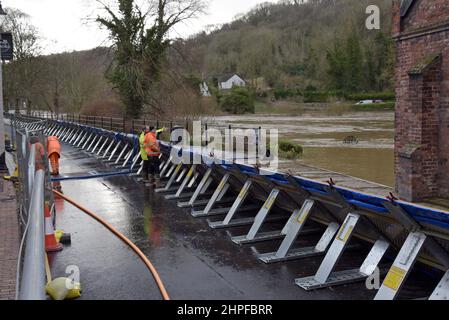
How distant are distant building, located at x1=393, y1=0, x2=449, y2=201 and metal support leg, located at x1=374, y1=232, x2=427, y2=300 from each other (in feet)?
16.9

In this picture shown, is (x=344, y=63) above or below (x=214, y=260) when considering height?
above

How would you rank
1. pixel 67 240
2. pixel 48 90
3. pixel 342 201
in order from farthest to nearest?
pixel 48 90 → pixel 67 240 → pixel 342 201

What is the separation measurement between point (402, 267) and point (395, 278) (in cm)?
13

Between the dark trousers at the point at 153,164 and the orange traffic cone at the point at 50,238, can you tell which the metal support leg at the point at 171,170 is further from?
the orange traffic cone at the point at 50,238

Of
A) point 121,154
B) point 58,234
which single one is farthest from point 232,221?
point 121,154

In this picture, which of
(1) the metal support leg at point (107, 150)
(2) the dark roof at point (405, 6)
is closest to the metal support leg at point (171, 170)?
(1) the metal support leg at point (107, 150)

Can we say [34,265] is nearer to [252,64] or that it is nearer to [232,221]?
[232,221]

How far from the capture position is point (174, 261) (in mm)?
6895

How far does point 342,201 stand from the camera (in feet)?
20.8

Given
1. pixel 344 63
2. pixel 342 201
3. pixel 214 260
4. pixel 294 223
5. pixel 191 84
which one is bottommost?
pixel 214 260

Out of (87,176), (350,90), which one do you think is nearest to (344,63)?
(350,90)
